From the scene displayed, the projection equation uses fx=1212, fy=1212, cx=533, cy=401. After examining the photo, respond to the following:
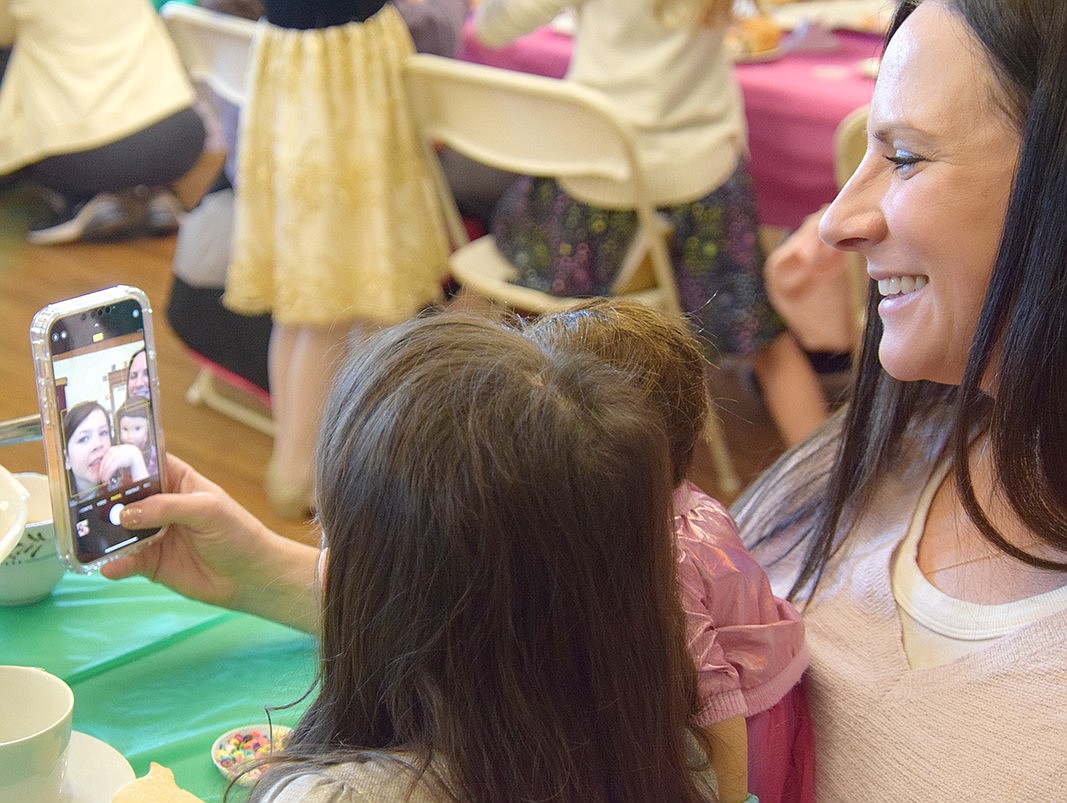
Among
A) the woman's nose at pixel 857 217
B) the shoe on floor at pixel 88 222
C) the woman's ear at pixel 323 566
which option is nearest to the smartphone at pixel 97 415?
the woman's ear at pixel 323 566

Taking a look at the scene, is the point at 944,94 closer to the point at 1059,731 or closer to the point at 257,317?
the point at 1059,731

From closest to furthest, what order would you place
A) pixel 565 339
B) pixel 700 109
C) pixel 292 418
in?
pixel 565 339
pixel 700 109
pixel 292 418

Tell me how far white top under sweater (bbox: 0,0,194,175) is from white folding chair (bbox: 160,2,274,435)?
3.17 ft

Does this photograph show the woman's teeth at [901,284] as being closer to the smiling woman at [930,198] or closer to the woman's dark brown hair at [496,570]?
the smiling woman at [930,198]

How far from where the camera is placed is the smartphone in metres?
0.80

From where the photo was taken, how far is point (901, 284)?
885mm

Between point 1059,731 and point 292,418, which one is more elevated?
point 1059,731

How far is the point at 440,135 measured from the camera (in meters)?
2.29

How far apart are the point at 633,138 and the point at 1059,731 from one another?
1425 mm

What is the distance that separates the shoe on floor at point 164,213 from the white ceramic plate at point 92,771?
3.26 metres

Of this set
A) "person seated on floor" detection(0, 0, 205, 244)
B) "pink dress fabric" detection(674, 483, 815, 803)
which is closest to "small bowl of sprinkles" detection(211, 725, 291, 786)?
"pink dress fabric" detection(674, 483, 815, 803)

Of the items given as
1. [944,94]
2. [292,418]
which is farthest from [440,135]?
[944,94]

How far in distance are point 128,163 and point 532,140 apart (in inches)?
79.1

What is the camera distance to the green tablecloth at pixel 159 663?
0.87m
